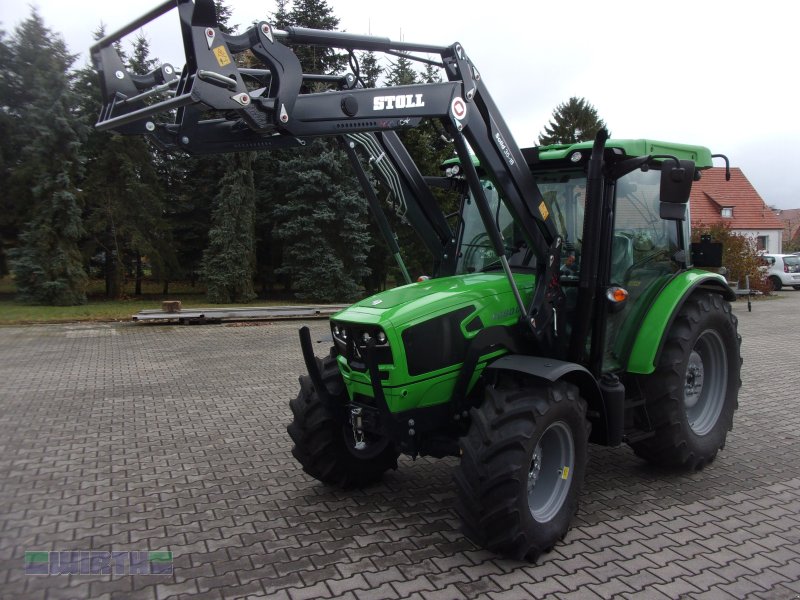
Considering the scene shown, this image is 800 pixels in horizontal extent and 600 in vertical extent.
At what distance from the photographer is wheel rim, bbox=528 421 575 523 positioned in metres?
3.84

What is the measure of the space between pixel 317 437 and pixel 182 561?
46.7 inches

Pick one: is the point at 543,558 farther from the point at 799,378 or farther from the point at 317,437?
the point at 799,378

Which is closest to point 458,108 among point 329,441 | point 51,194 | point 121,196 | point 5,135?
point 329,441

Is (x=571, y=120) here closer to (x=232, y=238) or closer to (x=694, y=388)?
(x=232, y=238)

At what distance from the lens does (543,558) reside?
12.0 ft

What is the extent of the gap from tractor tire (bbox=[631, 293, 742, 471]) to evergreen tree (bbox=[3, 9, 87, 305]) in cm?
1959

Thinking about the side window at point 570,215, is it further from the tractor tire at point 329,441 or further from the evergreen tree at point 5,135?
the evergreen tree at point 5,135

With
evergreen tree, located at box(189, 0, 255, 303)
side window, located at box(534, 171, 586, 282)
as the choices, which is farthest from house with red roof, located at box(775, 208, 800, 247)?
side window, located at box(534, 171, 586, 282)

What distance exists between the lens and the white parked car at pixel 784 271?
27.0 m

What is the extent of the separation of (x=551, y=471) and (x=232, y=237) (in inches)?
765

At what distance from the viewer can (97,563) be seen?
3.65 m

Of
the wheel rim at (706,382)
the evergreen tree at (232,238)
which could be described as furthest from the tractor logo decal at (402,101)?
the evergreen tree at (232,238)

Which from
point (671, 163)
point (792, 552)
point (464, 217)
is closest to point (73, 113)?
point (464, 217)

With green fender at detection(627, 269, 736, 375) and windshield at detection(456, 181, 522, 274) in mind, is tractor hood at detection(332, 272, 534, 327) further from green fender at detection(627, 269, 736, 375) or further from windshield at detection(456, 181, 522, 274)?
green fender at detection(627, 269, 736, 375)
